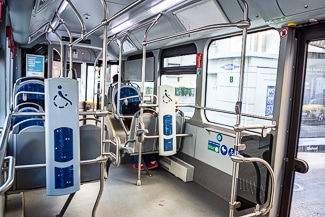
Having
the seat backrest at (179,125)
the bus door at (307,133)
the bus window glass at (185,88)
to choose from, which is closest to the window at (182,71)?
the bus window glass at (185,88)

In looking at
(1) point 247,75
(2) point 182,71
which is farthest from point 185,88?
(1) point 247,75

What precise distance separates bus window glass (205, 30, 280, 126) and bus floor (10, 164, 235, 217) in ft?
3.59

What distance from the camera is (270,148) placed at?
8.86 feet

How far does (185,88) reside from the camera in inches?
185

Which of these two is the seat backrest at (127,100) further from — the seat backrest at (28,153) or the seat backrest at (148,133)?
the seat backrest at (28,153)

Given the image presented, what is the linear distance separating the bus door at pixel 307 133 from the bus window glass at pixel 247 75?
0.37 meters

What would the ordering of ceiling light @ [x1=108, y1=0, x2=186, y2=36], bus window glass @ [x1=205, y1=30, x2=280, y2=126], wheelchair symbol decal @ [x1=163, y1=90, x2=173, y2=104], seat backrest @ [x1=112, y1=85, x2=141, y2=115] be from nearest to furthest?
bus window glass @ [x1=205, y1=30, x2=280, y2=126]
ceiling light @ [x1=108, y1=0, x2=186, y2=36]
wheelchair symbol decal @ [x1=163, y1=90, x2=173, y2=104]
seat backrest @ [x1=112, y1=85, x2=141, y2=115]

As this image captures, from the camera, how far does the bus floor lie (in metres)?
3.07

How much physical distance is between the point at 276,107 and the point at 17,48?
5967 millimetres

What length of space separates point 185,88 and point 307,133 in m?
2.47

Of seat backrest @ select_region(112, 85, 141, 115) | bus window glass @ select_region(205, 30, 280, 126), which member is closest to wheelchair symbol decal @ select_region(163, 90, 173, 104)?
bus window glass @ select_region(205, 30, 280, 126)

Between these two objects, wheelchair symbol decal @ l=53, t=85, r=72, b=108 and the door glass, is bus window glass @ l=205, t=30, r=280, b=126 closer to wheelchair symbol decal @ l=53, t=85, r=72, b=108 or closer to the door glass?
the door glass

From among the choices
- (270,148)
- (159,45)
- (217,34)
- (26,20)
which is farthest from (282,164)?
(26,20)

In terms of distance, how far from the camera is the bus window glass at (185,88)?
445 centimetres
